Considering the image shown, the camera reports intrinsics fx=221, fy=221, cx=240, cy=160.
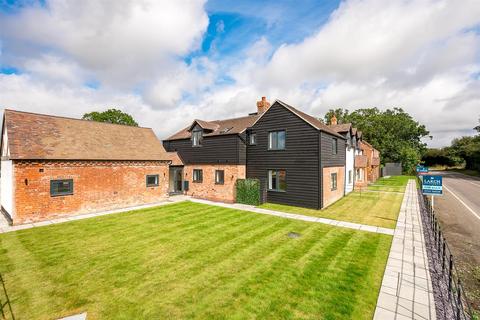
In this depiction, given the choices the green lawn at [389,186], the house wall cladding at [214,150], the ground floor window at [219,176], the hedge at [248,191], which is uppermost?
the house wall cladding at [214,150]

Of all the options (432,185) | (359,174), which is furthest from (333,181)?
(359,174)

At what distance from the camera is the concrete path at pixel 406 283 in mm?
5633

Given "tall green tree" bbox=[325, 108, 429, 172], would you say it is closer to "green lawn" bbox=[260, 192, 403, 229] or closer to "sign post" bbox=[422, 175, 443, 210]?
"green lawn" bbox=[260, 192, 403, 229]

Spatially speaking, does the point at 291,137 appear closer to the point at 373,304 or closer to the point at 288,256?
the point at 288,256

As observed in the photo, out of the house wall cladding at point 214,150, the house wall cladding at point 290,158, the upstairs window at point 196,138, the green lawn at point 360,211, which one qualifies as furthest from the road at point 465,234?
the upstairs window at point 196,138

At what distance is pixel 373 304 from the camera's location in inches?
232

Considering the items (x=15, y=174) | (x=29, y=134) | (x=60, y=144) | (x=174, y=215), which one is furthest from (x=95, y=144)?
(x=174, y=215)

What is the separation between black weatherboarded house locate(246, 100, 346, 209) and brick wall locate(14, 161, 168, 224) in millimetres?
9007

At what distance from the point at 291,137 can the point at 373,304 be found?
1289cm

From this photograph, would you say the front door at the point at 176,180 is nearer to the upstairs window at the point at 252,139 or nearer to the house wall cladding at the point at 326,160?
the upstairs window at the point at 252,139

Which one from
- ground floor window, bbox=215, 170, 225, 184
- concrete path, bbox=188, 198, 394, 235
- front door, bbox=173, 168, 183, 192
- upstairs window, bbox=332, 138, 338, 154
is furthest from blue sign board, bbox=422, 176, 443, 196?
front door, bbox=173, 168, 183, 192

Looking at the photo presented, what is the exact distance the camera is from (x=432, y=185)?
474 inches

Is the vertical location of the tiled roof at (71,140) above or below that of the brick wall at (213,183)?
above

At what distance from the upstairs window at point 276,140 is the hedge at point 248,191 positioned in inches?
125
